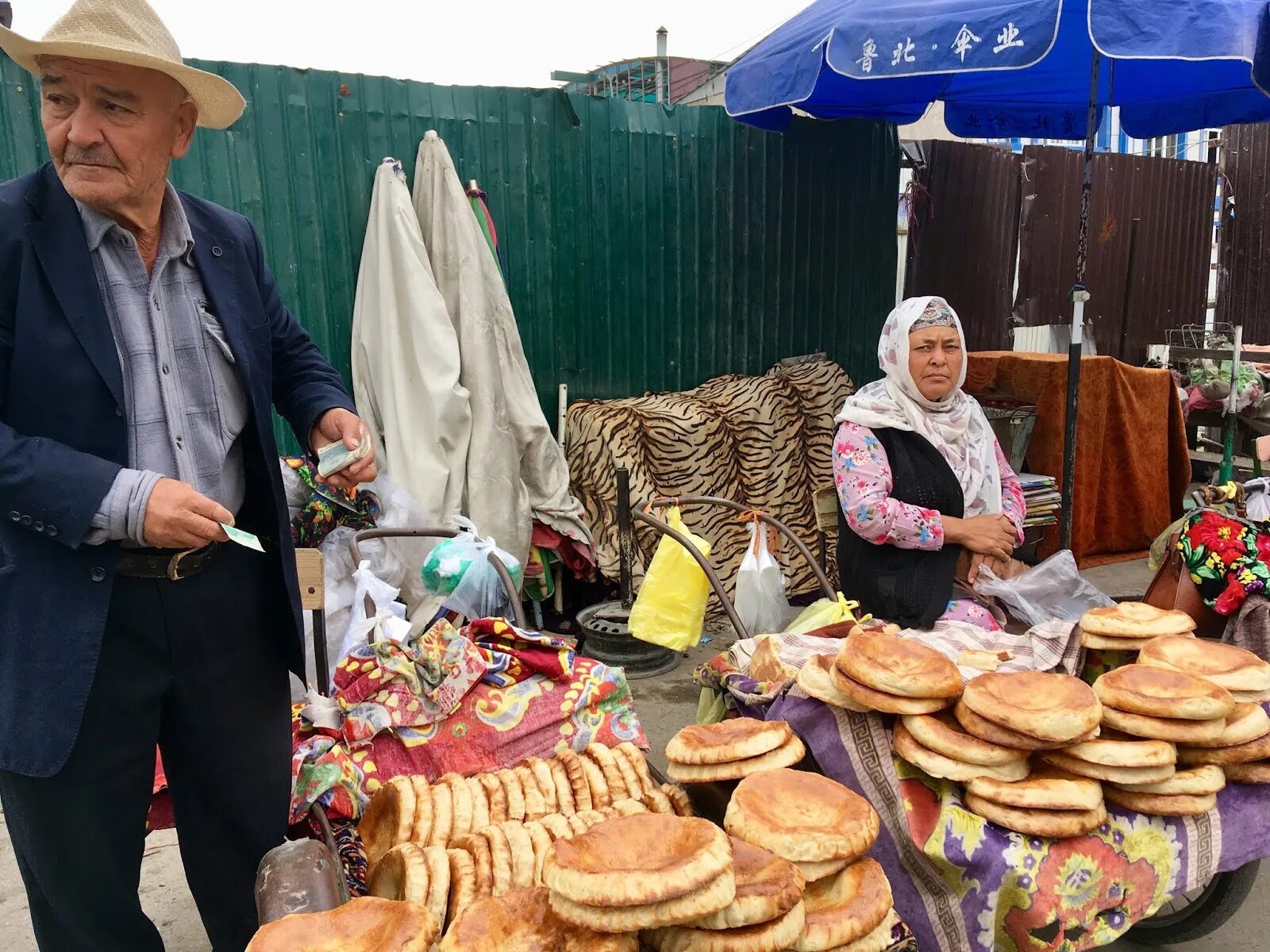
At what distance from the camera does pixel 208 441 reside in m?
1.87

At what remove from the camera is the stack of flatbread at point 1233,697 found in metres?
1.90

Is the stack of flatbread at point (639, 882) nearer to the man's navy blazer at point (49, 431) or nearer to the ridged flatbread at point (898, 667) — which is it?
the ridged flatbread at point (898, 667)

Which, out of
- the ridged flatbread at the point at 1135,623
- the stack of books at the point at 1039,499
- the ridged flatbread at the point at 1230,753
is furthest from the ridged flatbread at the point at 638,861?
the stack of books at the point at 1039,499

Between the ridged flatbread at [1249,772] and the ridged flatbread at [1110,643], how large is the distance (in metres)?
0.34

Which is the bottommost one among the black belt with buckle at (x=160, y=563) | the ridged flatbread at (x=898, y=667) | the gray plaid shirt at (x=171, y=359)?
the ridged flatbread at (x=898, y=667)

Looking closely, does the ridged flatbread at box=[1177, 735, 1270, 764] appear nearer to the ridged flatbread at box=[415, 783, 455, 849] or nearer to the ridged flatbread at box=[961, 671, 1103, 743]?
the ridged flatbread at box=[961, 671, 1103, 743]

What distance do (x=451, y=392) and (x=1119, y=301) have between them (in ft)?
21.5

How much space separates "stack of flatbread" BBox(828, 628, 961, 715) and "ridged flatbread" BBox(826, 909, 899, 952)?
0.45m

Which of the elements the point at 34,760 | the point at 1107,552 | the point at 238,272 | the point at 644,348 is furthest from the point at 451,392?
the point at 1107,552

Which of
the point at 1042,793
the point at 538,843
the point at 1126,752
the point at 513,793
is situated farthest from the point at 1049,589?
the point at 538,843

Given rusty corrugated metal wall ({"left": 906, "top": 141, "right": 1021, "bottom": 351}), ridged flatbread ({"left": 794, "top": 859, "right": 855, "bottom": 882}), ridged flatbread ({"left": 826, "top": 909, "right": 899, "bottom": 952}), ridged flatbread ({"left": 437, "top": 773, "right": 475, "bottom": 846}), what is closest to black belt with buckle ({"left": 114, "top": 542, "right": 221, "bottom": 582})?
ridged flatbread ({"left": 437, "top": 773, "right": 475, "bottom": 846})

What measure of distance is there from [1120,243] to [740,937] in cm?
839

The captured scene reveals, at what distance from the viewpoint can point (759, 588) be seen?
11.8 feet

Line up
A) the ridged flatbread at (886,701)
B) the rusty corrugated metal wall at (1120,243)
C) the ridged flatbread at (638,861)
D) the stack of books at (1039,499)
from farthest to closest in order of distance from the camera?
1. the rusty corrugated metal wall at (1120,243)
2. the stack of books at (1039,499)
3. the ridged flatbread at (886,701)
4. the ridged flatbread at (638,861)
